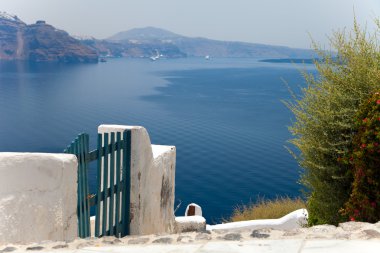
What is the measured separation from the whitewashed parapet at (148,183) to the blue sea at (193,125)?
11059mm

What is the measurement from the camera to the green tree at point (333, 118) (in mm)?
7707

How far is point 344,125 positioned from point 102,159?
12.1 feet

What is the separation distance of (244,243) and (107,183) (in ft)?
8.83

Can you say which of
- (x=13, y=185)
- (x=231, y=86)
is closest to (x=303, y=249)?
(x=13, y=185)

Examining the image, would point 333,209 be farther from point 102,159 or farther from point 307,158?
point 102,159

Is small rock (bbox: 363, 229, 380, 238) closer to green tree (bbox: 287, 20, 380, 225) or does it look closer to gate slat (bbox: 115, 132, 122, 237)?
green tree (bbox: 287, 20, 380, 225)

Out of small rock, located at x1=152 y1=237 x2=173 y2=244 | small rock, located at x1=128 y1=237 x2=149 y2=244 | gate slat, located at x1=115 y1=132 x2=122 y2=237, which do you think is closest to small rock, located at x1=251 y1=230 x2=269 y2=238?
small rock, located at x1=152 y1=237 x2=173 y2=244

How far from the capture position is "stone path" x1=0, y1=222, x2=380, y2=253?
4.80 m

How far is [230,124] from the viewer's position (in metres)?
69.9

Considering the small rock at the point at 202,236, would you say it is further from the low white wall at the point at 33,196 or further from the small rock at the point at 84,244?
the low white wall at the point at 33,196

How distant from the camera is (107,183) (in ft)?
23.1

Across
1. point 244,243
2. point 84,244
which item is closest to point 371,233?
point 244,243

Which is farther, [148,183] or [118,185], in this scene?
[148,183]

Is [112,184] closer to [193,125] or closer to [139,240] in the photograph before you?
[139,240]
